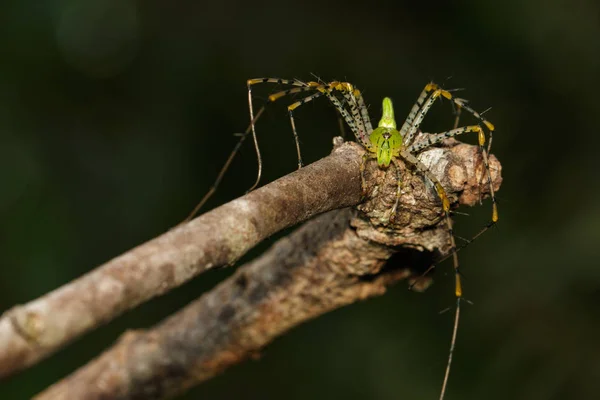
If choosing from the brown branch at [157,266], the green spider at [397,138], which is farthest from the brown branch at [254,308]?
the brown branch at [157,266]

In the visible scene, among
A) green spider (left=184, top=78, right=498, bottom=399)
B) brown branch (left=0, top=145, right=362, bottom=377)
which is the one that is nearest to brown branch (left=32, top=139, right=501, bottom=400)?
green spider (left=184, top=78, right=498, bottom=399)

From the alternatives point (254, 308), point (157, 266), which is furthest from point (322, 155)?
point (157, 266)

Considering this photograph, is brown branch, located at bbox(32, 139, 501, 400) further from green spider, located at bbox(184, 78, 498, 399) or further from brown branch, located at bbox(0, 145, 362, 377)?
brown branch, located at bbox(0, 145, 362, 377)

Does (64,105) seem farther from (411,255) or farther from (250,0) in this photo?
(411,255)

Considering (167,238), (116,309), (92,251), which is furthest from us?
(92,251)

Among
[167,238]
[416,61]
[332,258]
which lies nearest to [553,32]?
[416,61]
